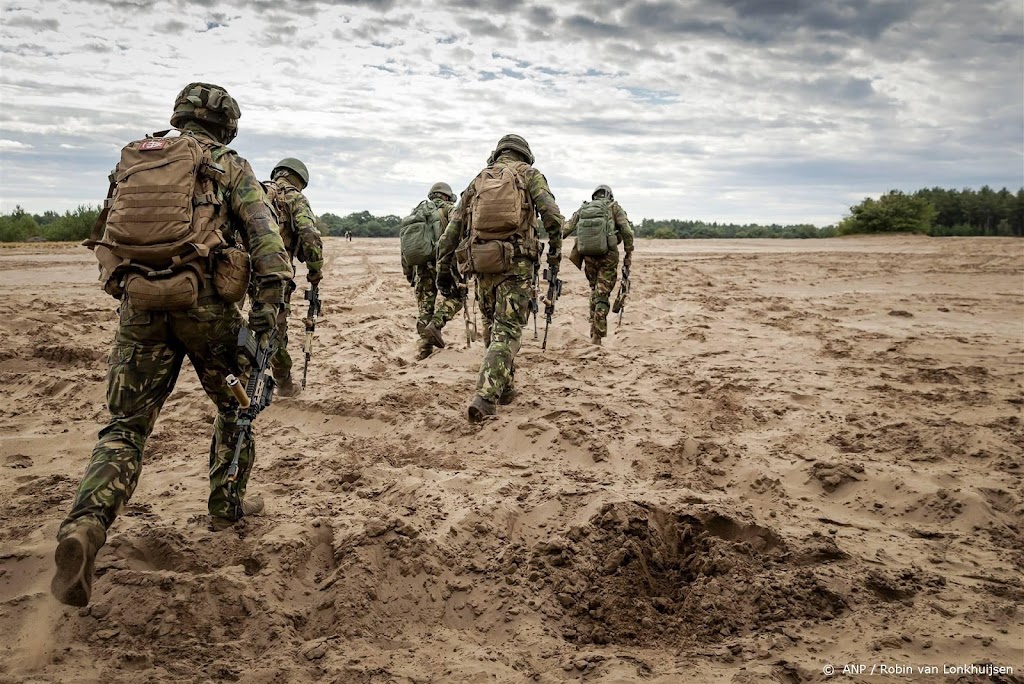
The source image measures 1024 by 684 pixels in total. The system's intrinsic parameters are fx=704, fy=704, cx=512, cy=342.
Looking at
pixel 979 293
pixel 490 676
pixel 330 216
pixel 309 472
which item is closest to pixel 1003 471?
pixel 490 676

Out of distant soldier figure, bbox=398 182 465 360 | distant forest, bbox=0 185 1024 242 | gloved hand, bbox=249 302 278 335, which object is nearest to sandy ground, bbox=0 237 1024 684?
distant soldier figure, bbox=398 182 465 360

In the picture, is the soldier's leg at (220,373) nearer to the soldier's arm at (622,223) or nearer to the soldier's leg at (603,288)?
the soldier's leg at (603,288)

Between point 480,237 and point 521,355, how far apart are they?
249 cm

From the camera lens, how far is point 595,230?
8.98 metres

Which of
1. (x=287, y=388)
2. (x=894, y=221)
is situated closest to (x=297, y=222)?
(x=287, y=388)

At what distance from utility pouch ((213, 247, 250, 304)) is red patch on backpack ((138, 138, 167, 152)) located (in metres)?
0.56

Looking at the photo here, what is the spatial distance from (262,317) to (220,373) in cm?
37

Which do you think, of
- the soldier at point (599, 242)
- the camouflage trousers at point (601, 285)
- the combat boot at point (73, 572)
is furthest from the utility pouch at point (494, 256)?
the combat boot at point (73, 572)

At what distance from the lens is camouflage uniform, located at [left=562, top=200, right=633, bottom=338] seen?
917 cm

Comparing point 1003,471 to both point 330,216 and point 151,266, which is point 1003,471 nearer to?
point 151,266

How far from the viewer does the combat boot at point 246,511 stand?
382cm

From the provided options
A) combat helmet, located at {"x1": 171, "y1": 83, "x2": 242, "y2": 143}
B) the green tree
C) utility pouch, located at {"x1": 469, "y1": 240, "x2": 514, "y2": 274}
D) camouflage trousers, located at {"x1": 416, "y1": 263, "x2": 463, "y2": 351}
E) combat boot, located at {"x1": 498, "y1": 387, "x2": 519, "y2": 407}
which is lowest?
combat boot, located at {"x1": 498, "y1": 387, "x2": 519, "y2": 407}

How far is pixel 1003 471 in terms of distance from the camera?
15.4ft

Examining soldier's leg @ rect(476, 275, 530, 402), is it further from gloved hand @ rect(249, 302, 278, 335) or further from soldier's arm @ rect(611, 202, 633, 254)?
soldier's arm @ rect(611, 202, 633, 254)
